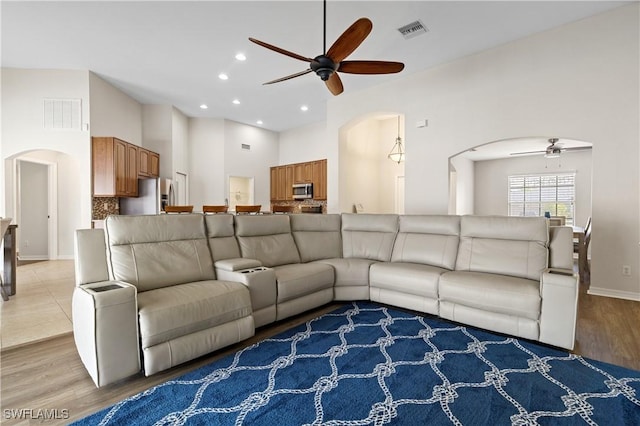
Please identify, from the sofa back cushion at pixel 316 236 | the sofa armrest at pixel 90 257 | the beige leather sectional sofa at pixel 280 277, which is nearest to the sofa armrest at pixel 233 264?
the beige leather sectional sofa at pixel 280 277

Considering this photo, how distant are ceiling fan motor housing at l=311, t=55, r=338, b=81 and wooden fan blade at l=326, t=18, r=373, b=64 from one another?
0.04m

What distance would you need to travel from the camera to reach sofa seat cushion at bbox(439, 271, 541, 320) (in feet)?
8.19

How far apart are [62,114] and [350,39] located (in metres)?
5.25

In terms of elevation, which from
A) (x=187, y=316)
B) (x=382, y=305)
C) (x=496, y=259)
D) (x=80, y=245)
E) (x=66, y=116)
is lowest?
(x=382, y=305)

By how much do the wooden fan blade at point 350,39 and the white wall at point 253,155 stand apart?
5.71 meters

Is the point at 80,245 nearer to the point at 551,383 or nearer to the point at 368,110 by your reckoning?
the point at 551,383

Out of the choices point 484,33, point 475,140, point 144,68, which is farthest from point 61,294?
point 484,33

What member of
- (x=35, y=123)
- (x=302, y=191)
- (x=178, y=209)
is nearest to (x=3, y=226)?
(x=178, y=209)

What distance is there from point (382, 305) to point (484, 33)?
152 inches

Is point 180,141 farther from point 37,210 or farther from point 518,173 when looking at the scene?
point 518,173

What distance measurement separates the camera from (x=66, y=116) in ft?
16.7

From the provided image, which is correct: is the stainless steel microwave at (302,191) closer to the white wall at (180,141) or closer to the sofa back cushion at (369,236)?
the white wall at (180,141)

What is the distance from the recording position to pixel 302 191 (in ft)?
26.8

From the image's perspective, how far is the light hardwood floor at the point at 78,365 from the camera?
1.75 meters
